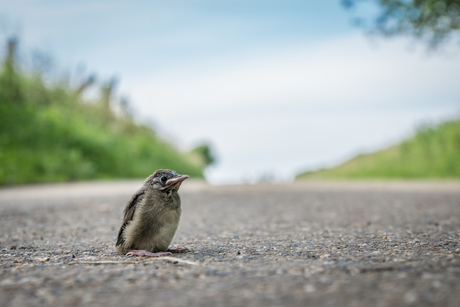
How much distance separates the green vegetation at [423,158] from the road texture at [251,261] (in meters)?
11.4

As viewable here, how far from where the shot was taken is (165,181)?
4.46 meters

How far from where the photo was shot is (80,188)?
44.8ft

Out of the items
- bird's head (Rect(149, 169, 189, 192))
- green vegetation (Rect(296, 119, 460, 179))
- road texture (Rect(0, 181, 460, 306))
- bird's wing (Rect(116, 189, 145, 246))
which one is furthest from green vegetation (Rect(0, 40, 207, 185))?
bird's head (Rect(149, 169, 189, 192))

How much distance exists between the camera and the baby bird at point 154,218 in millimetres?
4348

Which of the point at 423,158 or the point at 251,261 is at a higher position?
the point at 423,158

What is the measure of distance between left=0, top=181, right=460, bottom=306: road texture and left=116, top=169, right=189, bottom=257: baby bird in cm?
19

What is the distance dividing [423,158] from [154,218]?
19.1m

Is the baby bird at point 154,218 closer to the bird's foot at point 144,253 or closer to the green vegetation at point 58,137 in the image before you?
the bird's foot at point 144,253

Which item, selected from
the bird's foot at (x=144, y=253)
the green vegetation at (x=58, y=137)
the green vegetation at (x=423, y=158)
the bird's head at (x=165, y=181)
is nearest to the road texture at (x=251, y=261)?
the bird's foot at (x=144, y=253)

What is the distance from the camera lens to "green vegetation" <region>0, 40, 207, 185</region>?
51.1ft

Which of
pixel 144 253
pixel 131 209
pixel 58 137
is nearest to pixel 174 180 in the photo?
pixel 131 209

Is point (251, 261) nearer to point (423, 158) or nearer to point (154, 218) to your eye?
point (154, 218)

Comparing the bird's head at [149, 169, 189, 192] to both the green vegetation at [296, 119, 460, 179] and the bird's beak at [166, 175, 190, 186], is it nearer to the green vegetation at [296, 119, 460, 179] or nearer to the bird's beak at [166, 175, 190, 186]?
the bird's beak at [166, 175, 190, 186]

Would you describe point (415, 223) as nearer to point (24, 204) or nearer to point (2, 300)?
point (2, 300)
